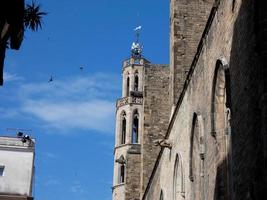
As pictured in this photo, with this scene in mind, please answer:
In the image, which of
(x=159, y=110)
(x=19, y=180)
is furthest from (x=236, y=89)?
(x=19, y=180)

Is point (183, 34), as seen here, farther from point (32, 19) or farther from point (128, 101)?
point (128, 101)

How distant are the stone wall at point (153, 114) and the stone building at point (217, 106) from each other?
344 centimetres

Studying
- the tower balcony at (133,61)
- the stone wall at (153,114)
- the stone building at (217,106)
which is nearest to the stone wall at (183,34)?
the stone building at (217,106)

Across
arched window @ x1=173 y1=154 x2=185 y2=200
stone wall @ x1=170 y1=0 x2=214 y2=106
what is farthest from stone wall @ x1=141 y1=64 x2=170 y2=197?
arched window @ x1=173 y1=154 x2=185 y2=200

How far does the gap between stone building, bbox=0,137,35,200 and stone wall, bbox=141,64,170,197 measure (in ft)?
14.2

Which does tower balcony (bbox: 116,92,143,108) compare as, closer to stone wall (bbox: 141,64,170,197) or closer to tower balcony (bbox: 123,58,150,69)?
tower balcony (bbox: 123,58,150,69)

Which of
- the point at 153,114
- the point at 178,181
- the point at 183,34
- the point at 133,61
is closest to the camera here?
the point at 178,181

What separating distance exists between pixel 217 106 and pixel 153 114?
43.6 feet

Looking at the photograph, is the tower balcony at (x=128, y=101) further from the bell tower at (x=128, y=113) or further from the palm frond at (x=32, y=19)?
the palm frond at (x=32, y=19)

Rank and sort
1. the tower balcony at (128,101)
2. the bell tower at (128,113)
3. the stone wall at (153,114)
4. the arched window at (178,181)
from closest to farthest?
1. the arched window at (178,181)
2. the stone wall at (153,114)
3. the bell tower at (128,113)
4. the tower balcony at (128,101)

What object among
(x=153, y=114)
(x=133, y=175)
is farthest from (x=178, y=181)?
(x=133, y=175)

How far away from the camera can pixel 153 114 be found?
25.6 metres

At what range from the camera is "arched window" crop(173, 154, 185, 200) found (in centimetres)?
1567

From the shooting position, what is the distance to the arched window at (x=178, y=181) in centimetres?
1567
